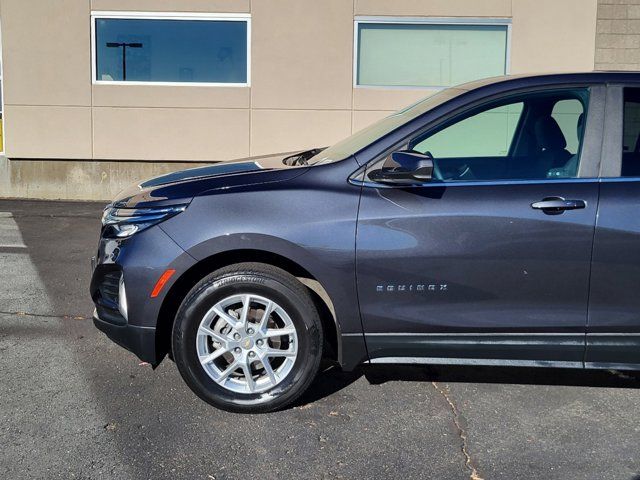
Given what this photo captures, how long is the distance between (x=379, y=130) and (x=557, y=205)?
1116mm

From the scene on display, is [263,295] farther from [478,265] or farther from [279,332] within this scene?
[478,265]

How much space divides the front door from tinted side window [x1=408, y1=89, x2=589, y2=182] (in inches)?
1.4

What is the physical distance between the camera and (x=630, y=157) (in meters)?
3.85

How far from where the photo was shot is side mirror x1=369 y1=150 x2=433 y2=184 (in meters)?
3.67

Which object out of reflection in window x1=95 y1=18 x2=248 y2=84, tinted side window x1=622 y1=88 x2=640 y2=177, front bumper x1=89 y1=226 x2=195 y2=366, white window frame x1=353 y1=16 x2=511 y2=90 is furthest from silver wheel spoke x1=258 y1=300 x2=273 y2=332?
reflection in window x1=95 y1=18 x2=248 y2=84

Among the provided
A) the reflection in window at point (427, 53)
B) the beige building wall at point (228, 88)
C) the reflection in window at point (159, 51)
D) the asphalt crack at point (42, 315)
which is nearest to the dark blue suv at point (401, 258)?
the asphalt crack at point (42, 315)

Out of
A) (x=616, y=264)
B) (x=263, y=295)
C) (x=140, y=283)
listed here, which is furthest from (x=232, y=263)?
(x=616, y=264)

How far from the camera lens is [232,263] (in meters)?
3.90

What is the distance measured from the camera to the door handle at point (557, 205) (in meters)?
3.67

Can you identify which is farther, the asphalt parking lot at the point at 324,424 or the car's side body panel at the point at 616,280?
the car's side body panel at the point at 616,280

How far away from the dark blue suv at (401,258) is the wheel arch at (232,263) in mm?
11

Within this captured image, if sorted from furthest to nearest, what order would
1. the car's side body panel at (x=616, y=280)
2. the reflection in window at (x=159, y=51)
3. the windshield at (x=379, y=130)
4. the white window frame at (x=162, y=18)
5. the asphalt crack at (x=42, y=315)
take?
1. the reflection in window at (x=159, y=51)
2. the white window frame at (x=162, y=18)
3. the asphalt crack at (x=42, y=315)
4. the windshield at (x=379, y=130)
5. the car's side body panel at (x=616, y=280)

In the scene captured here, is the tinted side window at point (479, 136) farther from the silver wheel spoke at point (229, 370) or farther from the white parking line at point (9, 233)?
the white parking line at point (9, 233)

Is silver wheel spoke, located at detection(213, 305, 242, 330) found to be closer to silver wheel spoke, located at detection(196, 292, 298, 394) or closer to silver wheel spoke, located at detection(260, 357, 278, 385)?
silver wheel spoke, located at detection(196, 292, 298, 394)
